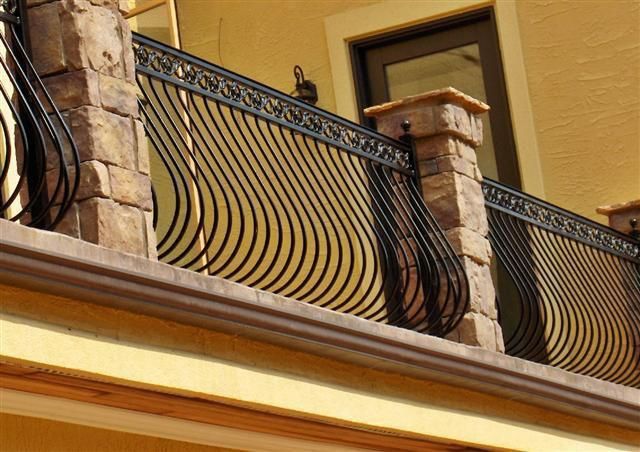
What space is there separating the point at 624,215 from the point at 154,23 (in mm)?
4406

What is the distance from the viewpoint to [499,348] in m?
9.83

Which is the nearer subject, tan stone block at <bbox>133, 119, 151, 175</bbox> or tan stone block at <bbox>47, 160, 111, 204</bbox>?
tan stone block at <bbox>47, 160, 111, 204</bbox>

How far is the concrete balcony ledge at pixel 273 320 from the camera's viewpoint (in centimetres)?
629

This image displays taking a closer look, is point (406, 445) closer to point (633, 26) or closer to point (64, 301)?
point (64, 301)

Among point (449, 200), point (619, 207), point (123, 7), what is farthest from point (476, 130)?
point (123, 7)

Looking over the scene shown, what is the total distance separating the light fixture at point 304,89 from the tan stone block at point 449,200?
418 cm

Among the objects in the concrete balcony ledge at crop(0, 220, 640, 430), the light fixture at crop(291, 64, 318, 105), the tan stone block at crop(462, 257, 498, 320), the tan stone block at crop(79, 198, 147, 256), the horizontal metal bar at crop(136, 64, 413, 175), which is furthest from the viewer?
the light fixture at crop(291, 64, 318, 105)

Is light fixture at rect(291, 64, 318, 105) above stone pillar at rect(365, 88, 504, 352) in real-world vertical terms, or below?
above

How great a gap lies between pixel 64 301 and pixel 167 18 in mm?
7838

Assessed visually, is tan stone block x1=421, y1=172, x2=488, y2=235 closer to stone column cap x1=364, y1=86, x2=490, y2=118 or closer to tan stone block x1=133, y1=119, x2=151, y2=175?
stone column cap x1=364, y1=86, x2=490, y2=118

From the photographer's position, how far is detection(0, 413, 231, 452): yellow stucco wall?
6801mm

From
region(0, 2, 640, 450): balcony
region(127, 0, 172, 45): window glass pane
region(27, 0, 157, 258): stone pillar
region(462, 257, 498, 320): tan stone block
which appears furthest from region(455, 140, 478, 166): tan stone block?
region(127, 0, 172, 45): window glass pane

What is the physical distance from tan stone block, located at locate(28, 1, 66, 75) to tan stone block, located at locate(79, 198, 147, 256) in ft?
2.19

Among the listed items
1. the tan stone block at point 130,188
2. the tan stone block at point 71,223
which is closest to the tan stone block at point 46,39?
the tan stone block at point 130,188
